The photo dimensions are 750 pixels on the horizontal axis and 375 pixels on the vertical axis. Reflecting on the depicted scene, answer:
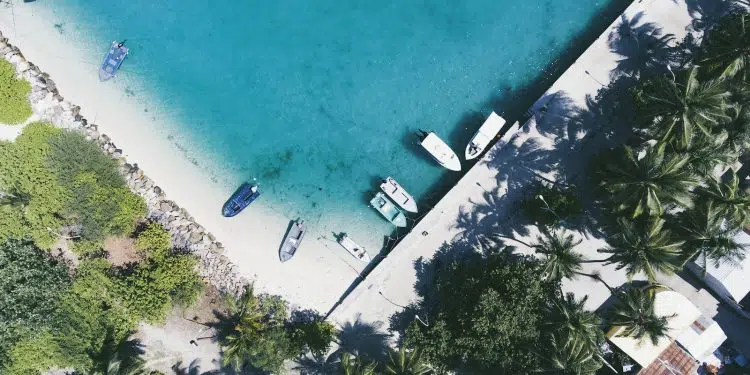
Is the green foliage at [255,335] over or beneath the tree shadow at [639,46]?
beneath

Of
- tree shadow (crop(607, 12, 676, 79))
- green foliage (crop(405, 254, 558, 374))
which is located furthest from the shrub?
tree shadow (crop(607, 12, 676, 79))

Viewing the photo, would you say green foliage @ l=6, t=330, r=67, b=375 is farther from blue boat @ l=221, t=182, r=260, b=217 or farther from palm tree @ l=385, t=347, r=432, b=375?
palm tree @ l=385, t=347, r=432, b=375

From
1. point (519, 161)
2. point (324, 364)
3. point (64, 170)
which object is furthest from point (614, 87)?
point (64, 170)

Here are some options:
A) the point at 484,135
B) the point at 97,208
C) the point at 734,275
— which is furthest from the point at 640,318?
the point at 97,208

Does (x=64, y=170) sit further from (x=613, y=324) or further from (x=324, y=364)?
(x=613, y=324)

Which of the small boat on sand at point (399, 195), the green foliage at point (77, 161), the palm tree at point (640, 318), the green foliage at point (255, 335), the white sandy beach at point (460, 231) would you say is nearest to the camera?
the palm tree at point (640, 318)

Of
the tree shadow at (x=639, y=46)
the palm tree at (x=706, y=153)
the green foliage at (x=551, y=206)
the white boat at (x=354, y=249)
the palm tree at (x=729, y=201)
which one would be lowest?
the white boat at (x=354, y=249)

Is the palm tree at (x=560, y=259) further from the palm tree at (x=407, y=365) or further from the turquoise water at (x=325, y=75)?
the palm tree at (x=407, y=365)

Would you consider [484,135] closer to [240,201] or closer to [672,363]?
[240,201]

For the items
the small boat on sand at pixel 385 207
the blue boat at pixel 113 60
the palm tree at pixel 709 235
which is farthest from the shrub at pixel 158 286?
the palm tree at pixel 709 235
